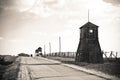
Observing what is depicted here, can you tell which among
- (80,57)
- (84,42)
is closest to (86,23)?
(84,42)

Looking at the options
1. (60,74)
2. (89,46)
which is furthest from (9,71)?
(89,46)

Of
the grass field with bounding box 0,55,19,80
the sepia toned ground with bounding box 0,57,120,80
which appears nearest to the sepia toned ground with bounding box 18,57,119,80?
the sepia toned ground with bounding box 0,57,120,80

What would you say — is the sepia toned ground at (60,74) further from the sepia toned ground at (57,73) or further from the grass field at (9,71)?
the grass field at (9,71)

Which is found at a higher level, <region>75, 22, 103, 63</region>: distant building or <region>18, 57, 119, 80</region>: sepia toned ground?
<region>75, 22, 103, 63</region>: distant building

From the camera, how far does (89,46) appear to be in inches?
1139

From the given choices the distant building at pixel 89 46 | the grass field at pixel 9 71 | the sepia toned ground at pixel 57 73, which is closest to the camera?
the sepia toned ground at pixel 57 73

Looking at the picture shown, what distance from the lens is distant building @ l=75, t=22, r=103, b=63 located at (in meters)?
28.8

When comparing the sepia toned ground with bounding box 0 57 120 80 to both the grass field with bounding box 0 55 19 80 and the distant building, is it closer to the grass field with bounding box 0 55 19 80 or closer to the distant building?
the grass field with bounding box 0 55 19 80

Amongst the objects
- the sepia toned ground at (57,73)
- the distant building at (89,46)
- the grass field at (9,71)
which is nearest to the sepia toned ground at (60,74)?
the sepia toned ground at (57,73)

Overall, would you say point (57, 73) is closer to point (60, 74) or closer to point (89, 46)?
point (60, 74)

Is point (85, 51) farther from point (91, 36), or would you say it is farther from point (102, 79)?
point (102, 79)

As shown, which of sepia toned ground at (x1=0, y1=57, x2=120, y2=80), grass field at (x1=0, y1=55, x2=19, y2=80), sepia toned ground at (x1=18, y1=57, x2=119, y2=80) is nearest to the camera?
sepia toned ground at (x1=18, y1=57, x2=119, y2=80)

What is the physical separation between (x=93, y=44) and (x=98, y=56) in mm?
2038

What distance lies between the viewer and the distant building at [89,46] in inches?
1135
